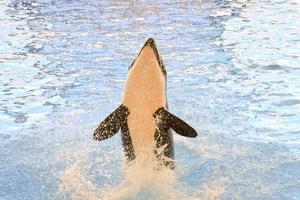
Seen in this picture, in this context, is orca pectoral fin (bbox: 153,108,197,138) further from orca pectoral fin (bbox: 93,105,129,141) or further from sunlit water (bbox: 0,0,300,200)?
sunlit water (bbox: 0,0,300,200)

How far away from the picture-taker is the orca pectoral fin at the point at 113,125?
17.5 ft

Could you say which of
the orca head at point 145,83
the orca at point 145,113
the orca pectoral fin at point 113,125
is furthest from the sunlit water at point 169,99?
the orca head at point 145,83

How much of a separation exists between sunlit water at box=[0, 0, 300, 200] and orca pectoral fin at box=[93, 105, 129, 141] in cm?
46

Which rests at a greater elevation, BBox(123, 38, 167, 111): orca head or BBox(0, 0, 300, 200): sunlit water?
BBox(123, 38, 167, 111): orca head

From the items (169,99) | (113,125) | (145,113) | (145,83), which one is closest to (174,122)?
(145,113)

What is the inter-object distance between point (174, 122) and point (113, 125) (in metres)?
0.56

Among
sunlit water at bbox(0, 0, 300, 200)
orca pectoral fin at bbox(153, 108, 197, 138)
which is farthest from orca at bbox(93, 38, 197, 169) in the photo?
sunlit water at bbox(0, 0, 300, 200)

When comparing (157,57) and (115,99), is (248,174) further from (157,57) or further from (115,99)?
(115,99)

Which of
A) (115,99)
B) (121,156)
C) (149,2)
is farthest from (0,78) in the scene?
(149,2)

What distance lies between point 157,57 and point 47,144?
212 centimetres

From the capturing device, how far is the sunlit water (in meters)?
5.68

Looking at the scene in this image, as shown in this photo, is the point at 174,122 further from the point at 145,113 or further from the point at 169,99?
the point at 169,99

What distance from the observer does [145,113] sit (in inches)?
209

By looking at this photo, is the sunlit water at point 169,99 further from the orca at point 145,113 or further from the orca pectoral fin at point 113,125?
the orca pectoral fin at point 113,125
